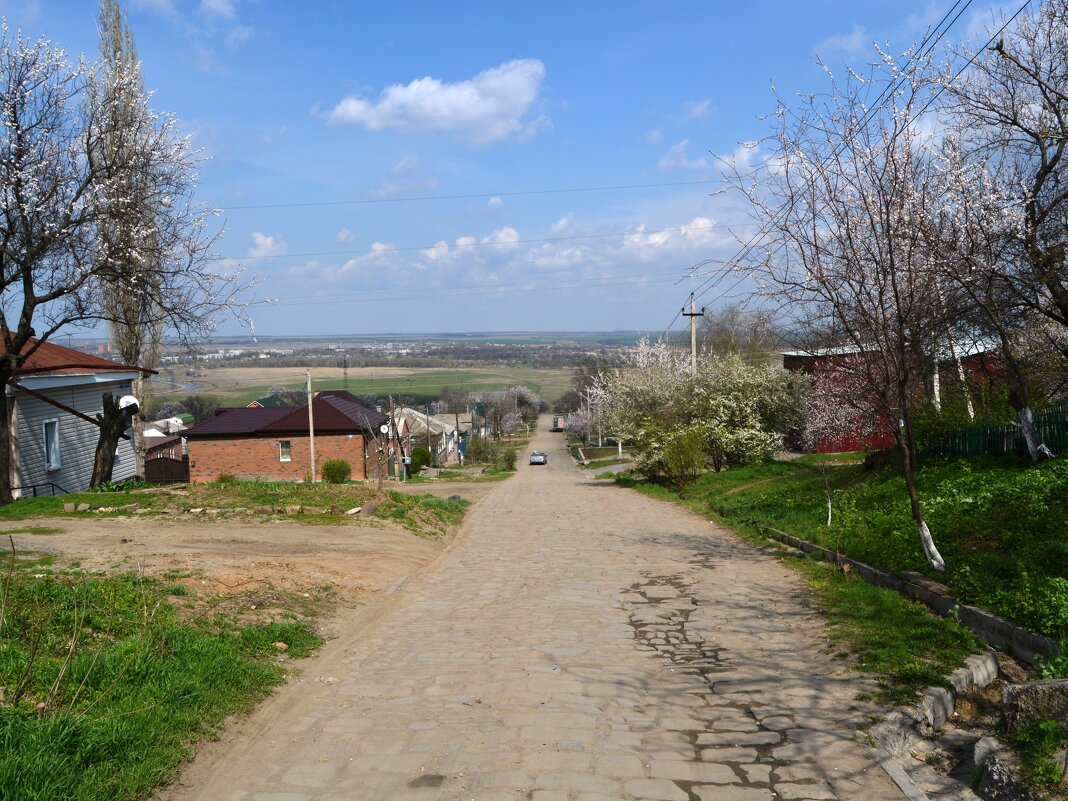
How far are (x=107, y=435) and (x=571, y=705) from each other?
19.7 metres

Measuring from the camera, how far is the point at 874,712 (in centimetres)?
588

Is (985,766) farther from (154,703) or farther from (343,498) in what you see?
(343,498)

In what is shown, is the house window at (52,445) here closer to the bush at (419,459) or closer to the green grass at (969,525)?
the green grass at (969,525)

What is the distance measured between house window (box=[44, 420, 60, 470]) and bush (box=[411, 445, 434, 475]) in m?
37.1

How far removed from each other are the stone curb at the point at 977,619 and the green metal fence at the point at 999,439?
17.3ft

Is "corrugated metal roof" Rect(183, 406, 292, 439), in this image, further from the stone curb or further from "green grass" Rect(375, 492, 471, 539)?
the stone curb

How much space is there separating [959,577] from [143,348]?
3138 cm

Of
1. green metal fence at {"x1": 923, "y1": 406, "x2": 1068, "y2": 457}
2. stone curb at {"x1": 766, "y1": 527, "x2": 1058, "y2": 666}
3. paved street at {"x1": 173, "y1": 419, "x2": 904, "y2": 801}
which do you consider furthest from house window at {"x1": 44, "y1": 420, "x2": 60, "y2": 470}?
green metal fence at {"x1": 923, "y1": 406, "x2": 1068, "y2": 457}

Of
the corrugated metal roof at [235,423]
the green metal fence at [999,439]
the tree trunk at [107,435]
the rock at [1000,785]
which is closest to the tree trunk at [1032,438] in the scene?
the green metal fence at [999,439]

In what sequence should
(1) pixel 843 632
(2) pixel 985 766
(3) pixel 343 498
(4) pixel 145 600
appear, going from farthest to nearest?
(3) pixel 343 498, (1) pixel 843 632, (4) pixel 145 600, (2) pixel 985 766

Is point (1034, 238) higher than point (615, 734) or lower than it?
higher

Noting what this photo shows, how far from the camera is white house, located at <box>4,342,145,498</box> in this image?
21.5 meters

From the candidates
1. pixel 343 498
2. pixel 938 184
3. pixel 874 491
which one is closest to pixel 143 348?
Result: pixel 343 498

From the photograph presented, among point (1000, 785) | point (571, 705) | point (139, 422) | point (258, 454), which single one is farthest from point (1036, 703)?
point (258, 454)
